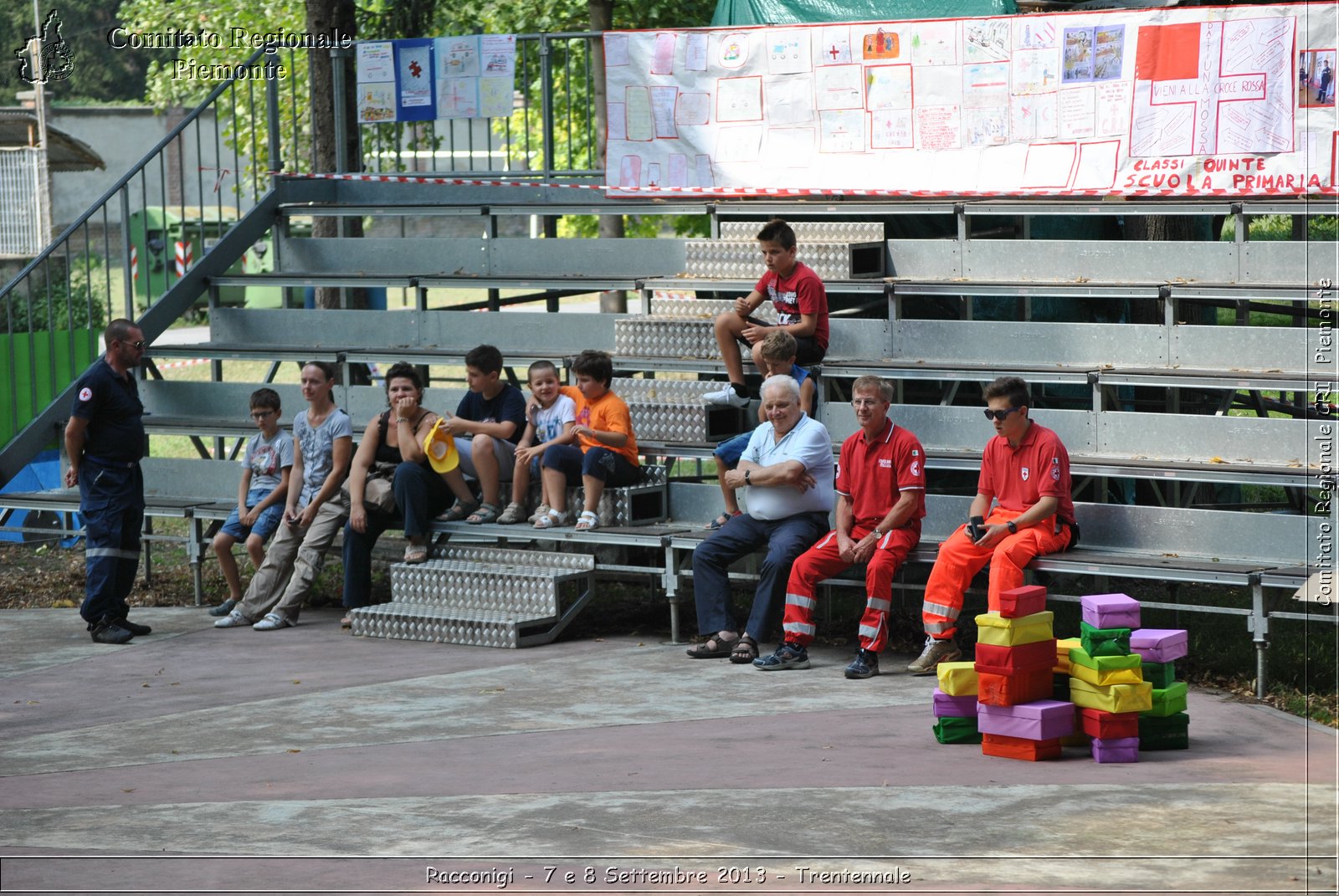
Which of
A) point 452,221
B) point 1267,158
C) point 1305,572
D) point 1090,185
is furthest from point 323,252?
point 452,221

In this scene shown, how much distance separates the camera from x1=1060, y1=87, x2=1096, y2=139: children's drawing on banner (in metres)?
11.8

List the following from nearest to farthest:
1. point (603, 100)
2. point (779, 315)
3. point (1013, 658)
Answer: point (1013, 658) < point (779, 315) < point (603, 100)

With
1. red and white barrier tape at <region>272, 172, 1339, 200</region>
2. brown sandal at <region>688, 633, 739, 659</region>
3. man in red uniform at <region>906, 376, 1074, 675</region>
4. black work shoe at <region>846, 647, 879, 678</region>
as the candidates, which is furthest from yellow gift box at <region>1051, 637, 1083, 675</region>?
red and white barrier tape at <region>272, 172, 1339, 200</region>

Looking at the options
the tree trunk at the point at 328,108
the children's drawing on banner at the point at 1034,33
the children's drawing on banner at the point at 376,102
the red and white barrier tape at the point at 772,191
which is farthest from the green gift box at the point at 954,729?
the tree trunk at the point at 328,108

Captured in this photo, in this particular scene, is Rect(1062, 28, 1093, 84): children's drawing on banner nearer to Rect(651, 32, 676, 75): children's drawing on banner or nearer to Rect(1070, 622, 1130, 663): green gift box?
Rect(651, 32, 676, 75): children's drawing on banner

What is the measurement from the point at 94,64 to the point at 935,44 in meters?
54.3

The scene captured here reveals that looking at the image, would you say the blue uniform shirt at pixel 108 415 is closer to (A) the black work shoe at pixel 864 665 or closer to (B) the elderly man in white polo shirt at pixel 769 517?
(B) the elderly man in white polo shirt at pixel 769 517

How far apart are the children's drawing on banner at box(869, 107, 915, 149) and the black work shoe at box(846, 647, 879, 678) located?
468cm

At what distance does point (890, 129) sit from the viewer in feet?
41.8

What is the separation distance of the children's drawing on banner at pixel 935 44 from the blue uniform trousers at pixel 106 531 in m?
6.42

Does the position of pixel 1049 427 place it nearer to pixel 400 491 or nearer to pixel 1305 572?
pixel 1305 572

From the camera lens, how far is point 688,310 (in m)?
12.9

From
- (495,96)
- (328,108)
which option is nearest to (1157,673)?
(495,96)

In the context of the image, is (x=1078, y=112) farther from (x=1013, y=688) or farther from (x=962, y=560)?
(x=1013, y=688)
